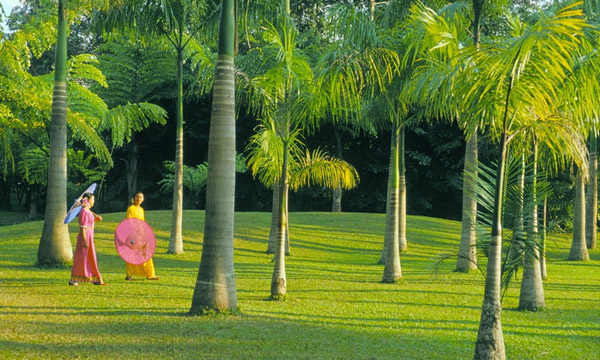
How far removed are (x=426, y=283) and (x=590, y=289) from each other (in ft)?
13.5

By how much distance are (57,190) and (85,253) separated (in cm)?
357

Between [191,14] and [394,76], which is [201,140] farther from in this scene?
[394,76]

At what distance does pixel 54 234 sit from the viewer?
663 inches

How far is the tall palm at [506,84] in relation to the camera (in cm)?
777

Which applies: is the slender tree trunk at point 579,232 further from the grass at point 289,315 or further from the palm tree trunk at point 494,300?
the palm tree trunk at point 494,300

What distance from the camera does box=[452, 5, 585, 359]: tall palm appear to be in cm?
777

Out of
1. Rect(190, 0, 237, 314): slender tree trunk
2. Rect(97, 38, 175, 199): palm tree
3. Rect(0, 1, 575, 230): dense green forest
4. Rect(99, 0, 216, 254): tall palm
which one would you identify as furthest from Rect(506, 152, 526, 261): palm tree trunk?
Rect(97, 38, 175, 199): palm tree

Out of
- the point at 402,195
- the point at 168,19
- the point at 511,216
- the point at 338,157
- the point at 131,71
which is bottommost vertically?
the point at 511,216

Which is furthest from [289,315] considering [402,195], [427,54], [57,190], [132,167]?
[132,167]

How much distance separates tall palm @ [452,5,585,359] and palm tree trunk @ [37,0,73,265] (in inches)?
450

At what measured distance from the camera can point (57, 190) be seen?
55.9 ft

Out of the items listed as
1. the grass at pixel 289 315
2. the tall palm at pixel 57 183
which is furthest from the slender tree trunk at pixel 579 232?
the tall palm at pixel 57 183

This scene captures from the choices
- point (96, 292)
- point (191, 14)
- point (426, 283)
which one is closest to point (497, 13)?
point (426, 283)

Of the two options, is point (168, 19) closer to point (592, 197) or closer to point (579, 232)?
point (579, 232)
